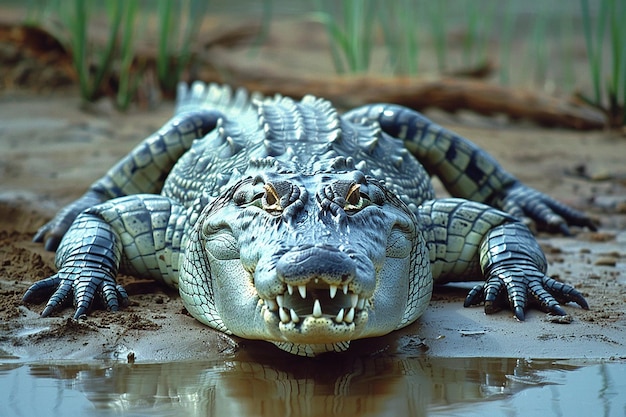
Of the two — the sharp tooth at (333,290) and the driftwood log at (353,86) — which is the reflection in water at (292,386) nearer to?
the sharp tooth at (333,290)

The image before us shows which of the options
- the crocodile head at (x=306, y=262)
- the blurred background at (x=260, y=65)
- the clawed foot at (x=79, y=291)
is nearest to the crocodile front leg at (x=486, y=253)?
the crocodile head at (x=306, y=262)

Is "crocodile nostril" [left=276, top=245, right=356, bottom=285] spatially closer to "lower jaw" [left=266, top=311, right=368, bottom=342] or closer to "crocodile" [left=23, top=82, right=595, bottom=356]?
"crocodile" [left=23, top=82, right=595, bottom=356]

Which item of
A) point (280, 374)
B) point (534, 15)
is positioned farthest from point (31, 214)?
point (534, 15)

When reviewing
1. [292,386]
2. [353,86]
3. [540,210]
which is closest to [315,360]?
[292,386]

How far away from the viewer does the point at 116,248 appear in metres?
4.32

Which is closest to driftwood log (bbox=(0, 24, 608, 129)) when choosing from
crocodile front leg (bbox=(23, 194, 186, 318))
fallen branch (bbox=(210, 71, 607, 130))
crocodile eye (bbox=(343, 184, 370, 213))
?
fallen branch (bbox=(210, 71, 607, 130))

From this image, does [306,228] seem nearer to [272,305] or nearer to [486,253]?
[272,305]

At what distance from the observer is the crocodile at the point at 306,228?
296 centimetres

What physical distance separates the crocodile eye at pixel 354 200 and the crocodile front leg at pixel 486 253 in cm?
96

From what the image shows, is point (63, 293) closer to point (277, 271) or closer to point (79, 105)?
point (277, 271)

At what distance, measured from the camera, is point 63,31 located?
29.1ft

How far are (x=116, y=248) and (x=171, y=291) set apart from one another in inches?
14.2

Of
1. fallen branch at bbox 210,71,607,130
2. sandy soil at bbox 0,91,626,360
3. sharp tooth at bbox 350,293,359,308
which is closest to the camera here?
sharp tooth at bbox 350,293,359,308

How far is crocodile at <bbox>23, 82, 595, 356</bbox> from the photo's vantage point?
2957mm
